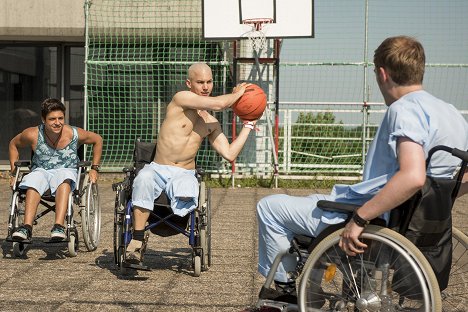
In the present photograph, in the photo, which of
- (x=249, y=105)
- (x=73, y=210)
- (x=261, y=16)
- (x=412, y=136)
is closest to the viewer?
(x=412, y=136)

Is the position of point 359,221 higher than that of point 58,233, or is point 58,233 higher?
point 359,221

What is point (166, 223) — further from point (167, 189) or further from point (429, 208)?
point (429, 208)

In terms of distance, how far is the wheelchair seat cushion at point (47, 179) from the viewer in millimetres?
7180

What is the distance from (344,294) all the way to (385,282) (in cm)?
22

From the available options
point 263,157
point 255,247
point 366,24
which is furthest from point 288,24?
point 255,247

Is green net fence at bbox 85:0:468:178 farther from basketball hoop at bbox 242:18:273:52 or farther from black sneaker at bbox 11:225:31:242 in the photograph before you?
black sneaker at bbox 11:225:31:242

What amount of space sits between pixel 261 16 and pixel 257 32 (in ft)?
0.97

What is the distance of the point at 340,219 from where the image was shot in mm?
3902

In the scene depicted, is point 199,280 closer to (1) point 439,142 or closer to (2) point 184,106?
(2) point 184,106

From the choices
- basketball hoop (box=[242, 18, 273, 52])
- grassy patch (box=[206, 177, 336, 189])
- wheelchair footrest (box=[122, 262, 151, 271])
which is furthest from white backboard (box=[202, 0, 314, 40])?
wheelchair footrest (box=[122, 262, 151, 271])

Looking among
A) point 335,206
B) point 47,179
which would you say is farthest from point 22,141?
point 335,206

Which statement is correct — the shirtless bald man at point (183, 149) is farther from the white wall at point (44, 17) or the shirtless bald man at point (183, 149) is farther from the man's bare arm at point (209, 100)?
the white wall at point (44, 17)

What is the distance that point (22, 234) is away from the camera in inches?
269

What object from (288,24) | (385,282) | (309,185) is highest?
(288,24)
